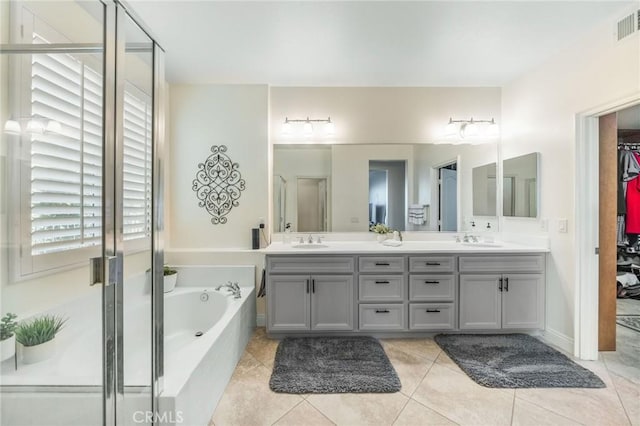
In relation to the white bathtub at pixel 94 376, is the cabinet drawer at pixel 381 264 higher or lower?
higher

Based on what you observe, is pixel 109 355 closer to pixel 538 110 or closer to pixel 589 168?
pixel 589 168

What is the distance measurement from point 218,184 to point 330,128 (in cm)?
138

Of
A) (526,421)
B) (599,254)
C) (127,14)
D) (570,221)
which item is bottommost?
(526,421)

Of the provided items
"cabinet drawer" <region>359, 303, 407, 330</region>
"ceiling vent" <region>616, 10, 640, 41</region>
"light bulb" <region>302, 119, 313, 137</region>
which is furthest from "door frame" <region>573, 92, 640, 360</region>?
"light bulb" <region>302, 119, 313, 137</region>

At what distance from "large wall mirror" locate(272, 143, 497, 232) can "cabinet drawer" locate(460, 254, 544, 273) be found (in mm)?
686

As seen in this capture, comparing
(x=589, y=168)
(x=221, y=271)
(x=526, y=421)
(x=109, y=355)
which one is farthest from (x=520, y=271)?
(x=109, y=355)

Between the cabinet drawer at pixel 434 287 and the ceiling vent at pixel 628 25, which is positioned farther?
the cabinet drawer at pixel 434 287

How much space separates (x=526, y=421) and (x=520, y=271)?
139 cm

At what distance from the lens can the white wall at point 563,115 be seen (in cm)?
206

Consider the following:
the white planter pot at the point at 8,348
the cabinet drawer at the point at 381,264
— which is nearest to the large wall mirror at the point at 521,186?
the cabinet drawer at the point at 381,264

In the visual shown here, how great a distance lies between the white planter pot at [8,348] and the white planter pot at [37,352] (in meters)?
0.04

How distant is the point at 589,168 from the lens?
7.55ft

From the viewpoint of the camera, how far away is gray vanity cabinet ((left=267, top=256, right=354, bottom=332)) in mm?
2643

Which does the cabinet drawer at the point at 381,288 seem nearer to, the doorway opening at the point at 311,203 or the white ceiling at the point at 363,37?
the doorway opening at the point at 311,203
